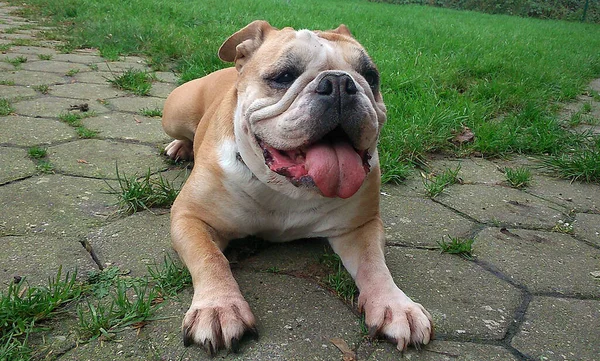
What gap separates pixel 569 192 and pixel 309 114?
220cm

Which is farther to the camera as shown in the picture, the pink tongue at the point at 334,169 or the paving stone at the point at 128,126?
the paving stone at the point at 128,126

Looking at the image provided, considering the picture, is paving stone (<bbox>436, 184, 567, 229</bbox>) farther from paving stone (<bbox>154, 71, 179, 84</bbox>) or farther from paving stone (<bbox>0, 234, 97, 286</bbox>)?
paving stone (<bbox>154, 71, 179, 84</bbox>)

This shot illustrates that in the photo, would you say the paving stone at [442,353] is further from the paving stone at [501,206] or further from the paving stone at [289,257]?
the paving stone at [501,206]

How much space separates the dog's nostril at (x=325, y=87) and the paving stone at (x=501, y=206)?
1.35 metres

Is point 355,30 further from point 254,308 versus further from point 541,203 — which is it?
→ point 254,308

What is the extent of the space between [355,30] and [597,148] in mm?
4919

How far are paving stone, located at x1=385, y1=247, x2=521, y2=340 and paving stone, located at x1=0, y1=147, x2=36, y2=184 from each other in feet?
6.23

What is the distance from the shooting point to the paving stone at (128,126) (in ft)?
12.1

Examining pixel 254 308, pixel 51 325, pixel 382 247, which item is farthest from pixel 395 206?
pixel 51 325

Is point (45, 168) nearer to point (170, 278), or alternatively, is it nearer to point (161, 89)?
point (170, 278)

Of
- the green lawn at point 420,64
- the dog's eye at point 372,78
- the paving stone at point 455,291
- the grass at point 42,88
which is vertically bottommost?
the green lawn at point 420,64

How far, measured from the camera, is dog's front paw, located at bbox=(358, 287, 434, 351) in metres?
1.73

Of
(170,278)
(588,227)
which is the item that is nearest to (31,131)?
(170,278)

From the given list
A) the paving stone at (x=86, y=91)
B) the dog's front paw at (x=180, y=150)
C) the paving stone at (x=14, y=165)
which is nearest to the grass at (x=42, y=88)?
the paving stone at (x=86, y=91)
